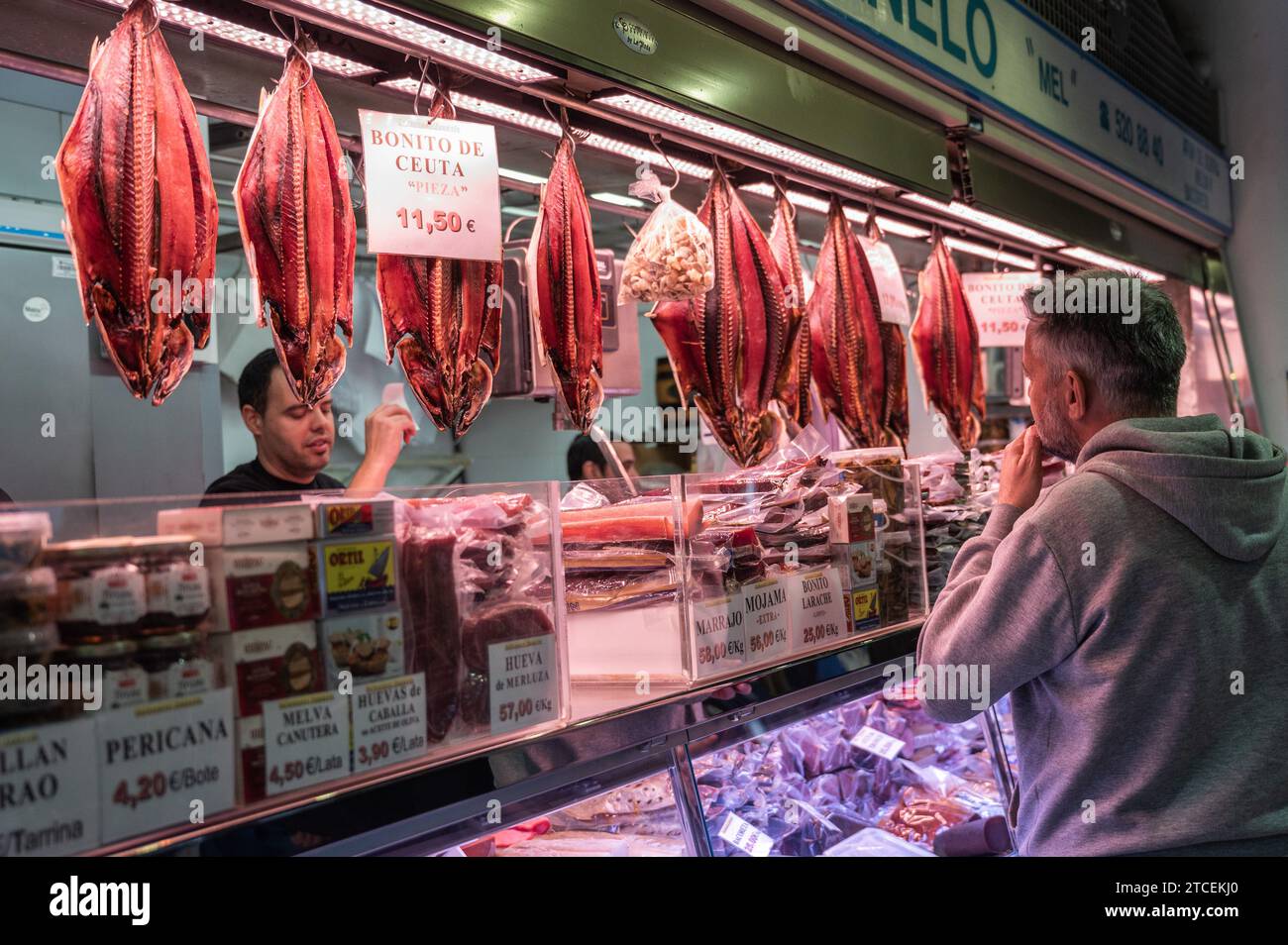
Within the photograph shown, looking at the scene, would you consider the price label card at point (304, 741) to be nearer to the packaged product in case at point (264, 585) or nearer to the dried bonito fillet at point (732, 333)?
the packaged product in case at point (264, 585)

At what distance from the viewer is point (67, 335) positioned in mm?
4410

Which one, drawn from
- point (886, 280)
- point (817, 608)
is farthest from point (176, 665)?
point (886, 280)

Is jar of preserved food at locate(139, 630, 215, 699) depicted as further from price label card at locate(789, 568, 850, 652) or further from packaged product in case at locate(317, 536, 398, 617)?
price label card at locate(789, 568, 850, 652)

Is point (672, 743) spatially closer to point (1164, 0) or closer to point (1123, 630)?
point (1123, 630)

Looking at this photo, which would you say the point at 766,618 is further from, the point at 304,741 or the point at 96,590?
the point at 96,590

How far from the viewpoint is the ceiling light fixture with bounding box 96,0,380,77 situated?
1.79 m

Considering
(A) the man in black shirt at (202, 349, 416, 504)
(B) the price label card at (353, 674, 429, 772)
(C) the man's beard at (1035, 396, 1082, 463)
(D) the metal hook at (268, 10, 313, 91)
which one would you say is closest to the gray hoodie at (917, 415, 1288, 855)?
(C) the man's beard at (1035, 396, 1082, 463)

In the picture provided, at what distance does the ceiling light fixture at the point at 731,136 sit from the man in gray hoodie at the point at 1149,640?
1118 mm

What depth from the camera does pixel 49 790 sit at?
1.14 meters

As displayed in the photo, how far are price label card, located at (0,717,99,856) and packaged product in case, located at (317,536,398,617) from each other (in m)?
0.34

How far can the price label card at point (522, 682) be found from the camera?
164cm

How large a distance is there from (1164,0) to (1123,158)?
9.17ft

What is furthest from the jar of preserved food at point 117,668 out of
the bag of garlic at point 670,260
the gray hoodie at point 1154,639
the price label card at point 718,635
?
the bag of garlic at point 670,260
